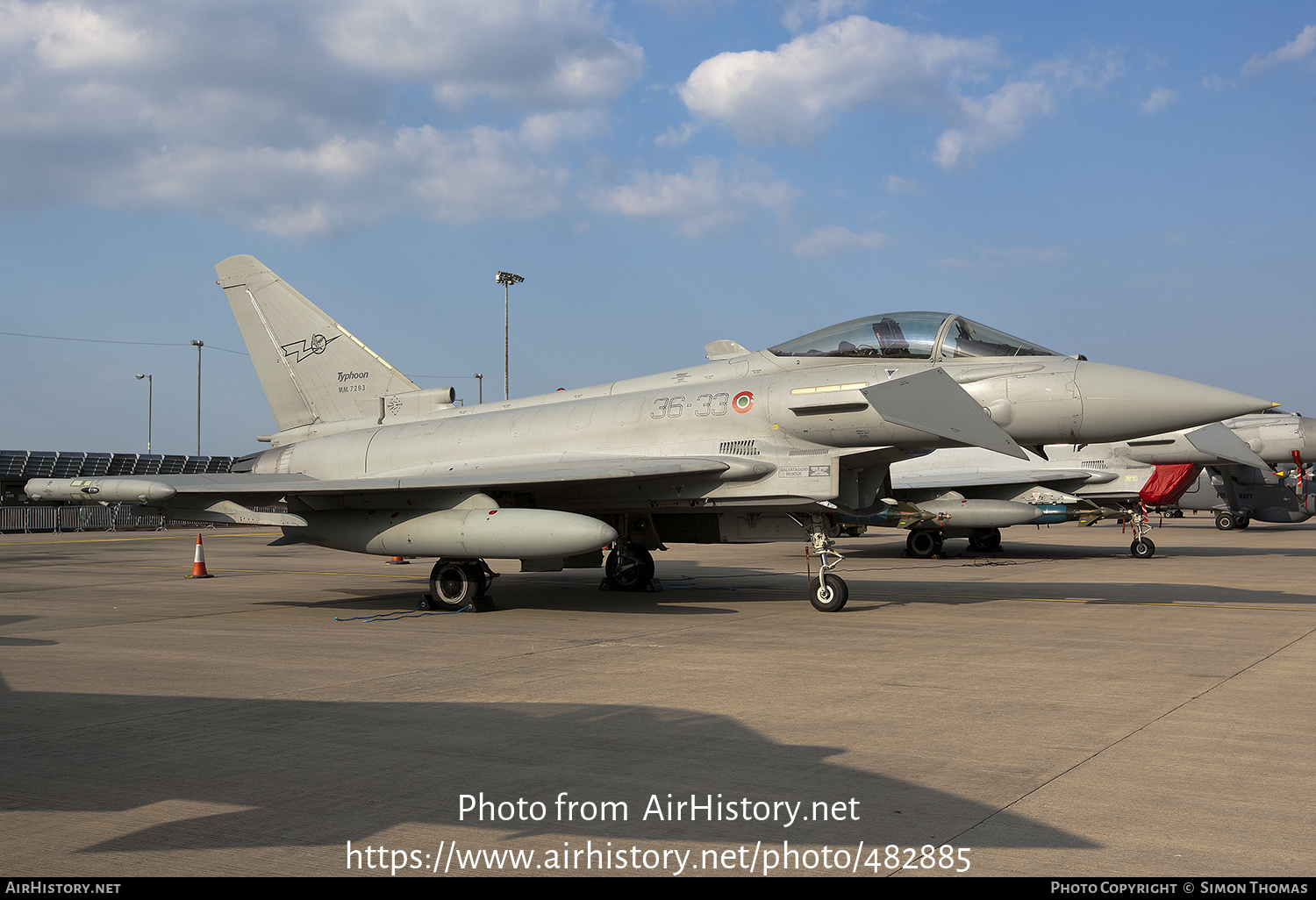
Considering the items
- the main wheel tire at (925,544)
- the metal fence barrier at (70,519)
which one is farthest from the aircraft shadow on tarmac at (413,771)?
the metal fence barrier at (70,519)

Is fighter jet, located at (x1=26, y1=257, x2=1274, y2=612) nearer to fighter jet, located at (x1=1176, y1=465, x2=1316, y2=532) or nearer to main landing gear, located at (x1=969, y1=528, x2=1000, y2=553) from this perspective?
main landing gear, located at (x1=969, y1=528, x2=1000, y2=553)

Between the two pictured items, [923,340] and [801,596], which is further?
[801,596]

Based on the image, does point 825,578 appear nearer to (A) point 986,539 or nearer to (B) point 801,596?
(B) point 801,596

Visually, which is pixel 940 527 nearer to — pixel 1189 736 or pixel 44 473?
pixel 1189 736

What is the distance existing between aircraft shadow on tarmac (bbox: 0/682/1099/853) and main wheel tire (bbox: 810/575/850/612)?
18.5 ft

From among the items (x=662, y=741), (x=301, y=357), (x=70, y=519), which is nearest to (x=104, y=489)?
(x=301, y=357)

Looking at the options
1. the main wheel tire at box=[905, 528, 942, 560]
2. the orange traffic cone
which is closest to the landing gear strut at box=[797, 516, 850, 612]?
the orange traffic cone

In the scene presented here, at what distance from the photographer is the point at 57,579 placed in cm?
1686

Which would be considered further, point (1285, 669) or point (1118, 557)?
point (1118, 557)

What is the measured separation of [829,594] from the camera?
11.4 meters

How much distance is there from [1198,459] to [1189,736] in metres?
20.2

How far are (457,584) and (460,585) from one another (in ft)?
0.12

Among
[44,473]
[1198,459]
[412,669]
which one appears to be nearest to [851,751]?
[412,669]

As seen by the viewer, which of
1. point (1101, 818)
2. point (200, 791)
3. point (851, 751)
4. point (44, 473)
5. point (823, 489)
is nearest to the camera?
point (1101, 818)
